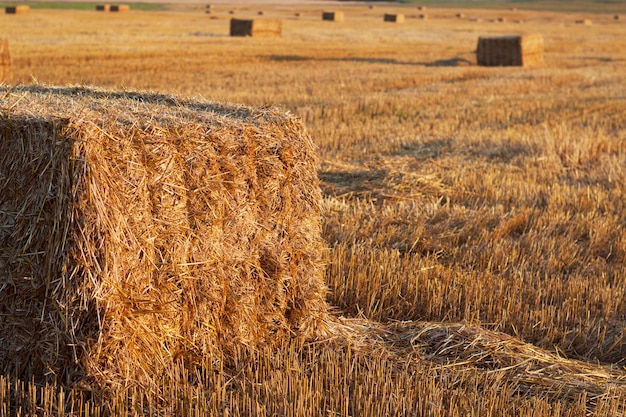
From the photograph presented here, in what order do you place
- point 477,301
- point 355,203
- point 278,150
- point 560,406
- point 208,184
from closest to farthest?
point 560,406 → point 208,184 → point 278,150 → point 477,301 → point 355,203

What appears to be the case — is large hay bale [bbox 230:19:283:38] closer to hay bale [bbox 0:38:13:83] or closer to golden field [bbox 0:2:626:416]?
golden field [bbox 0:2:626:416]

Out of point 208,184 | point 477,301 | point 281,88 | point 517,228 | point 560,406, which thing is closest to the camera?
point 560,406

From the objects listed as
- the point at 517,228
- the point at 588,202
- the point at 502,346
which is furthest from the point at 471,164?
the point at 502,346

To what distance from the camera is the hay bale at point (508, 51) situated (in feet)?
81.8

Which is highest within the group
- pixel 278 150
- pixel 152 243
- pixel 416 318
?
pixel 278 150

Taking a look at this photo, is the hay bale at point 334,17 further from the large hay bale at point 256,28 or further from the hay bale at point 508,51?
the hay bale at point 508,51

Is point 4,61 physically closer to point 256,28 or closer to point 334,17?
point 256,28

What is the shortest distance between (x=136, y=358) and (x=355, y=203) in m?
4.56

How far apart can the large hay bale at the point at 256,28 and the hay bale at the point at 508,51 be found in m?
12.5

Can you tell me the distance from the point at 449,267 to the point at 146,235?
2803 mm

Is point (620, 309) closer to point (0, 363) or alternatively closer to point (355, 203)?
point (355, 203)

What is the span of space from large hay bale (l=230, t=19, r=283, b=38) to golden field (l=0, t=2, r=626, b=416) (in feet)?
58.0

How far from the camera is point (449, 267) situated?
6.32 m

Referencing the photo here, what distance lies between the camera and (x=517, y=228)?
25.5ft
